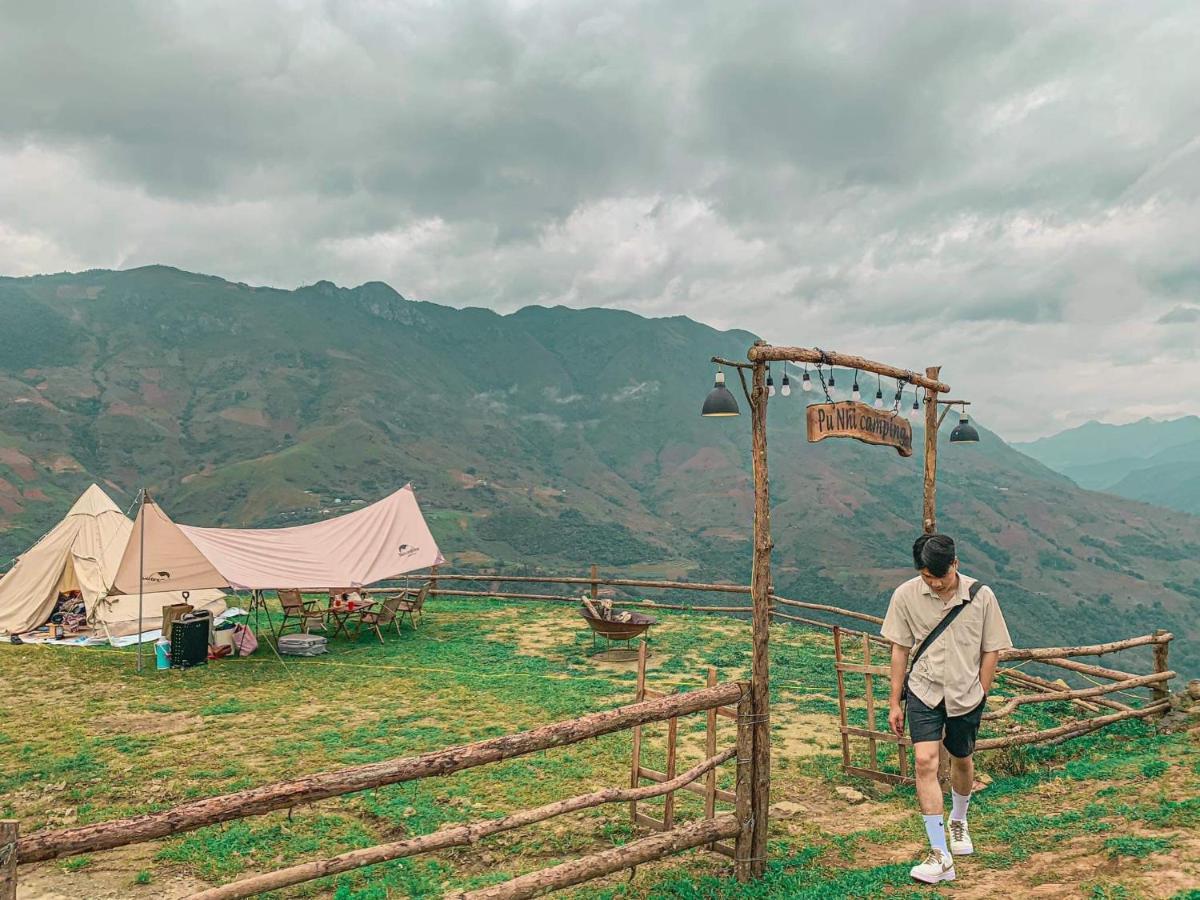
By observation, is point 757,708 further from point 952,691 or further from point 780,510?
point 780,510

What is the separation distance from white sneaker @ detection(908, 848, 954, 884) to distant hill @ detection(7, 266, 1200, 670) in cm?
8417

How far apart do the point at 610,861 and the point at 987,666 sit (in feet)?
8.11

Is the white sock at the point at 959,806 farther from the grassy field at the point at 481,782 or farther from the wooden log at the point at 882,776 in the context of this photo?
the wooden log at the point at 882,776

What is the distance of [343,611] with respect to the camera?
13.4 m

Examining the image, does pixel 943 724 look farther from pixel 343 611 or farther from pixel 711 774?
pixel 343 611

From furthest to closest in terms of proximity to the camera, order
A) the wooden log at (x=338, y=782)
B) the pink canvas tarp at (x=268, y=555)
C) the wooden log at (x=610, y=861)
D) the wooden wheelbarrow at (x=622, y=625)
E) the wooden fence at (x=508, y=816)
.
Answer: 1. the pink canvas tarp at (x=268, y=555)
2. the wooden wheelbarrow at (x=622, y=625)
3. the wooden log at (x=610, y=861)
4. the wooden fence at (x=508, y=816)
5. the wooden log at (x=338, y=782)

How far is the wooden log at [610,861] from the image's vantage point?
3.89m

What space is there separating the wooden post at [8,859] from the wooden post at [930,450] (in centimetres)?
680

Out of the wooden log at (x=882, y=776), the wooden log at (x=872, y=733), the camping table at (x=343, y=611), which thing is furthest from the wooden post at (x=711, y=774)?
the camping table at (x=343, y=611)

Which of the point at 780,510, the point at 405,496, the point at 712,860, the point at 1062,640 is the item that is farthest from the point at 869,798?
the point at 780,510

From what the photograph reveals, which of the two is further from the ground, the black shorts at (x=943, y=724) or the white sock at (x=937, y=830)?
the black shorts at (x=943, y=724)

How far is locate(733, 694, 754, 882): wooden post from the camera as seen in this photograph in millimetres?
4757

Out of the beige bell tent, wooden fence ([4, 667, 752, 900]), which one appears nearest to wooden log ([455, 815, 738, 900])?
wooden fence ([4, 667, 752, 900])

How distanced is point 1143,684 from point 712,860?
491cm
